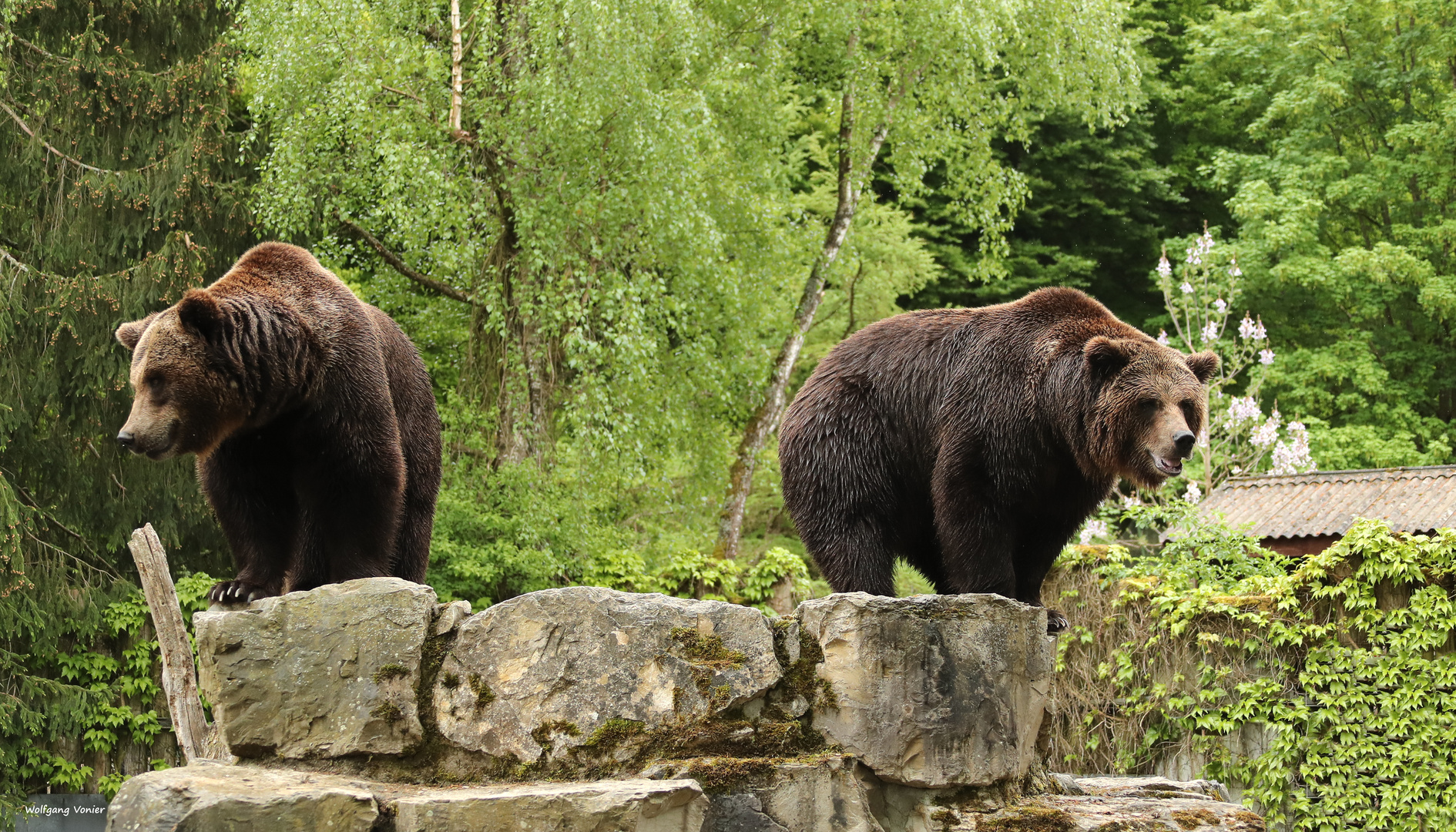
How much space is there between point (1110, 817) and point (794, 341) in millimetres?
12817

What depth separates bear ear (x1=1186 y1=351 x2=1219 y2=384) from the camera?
545cm

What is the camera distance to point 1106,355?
5078 mm

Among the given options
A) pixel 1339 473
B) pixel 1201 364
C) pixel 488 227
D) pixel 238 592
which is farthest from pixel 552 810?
pixel 1339 473

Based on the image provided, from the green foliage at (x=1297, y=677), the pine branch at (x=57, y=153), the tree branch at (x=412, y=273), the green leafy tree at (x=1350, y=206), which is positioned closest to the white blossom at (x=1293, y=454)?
the green leafy tree at (x=1350, y=206)

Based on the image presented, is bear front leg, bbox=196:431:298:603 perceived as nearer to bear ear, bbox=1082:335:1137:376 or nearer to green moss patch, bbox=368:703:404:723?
green moss patch, bbox=368:703:404:723

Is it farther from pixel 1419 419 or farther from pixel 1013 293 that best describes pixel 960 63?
pixel 1419 419

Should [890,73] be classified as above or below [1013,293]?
above

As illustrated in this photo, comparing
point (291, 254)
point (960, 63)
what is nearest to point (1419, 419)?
point (960, 63)

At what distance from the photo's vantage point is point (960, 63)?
17.4 metres

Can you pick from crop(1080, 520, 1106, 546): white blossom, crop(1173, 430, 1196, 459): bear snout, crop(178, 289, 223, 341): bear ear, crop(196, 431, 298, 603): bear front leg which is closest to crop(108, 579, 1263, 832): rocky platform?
crop(196, 431, 298, 603): bear front leg

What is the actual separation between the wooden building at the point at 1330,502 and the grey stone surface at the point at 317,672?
10.4m

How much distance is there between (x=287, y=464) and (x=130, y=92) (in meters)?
10.3

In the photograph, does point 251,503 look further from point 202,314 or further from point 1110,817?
point 1110,817

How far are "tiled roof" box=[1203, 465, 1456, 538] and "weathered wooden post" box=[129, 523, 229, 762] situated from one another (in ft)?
31.2
